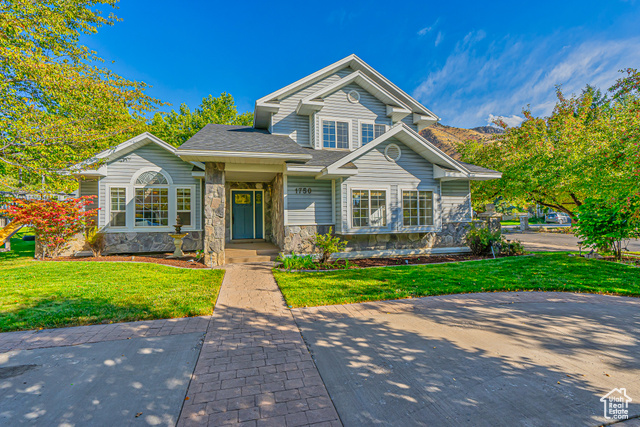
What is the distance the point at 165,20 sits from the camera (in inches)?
501

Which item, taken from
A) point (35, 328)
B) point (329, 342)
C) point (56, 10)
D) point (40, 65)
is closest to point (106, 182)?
point (40, 65)

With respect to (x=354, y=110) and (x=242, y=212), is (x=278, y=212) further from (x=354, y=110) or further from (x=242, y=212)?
(x=354, y=110)

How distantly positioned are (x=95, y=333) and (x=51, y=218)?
792cm

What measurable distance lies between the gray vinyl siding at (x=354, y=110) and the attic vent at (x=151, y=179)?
6.81m

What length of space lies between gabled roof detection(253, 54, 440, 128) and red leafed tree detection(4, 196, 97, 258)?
24.6ft

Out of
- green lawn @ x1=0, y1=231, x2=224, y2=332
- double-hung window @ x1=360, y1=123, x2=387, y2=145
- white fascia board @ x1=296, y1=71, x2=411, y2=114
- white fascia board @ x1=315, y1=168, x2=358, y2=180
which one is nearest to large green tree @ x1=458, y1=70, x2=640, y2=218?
white fascia board @ x1=296, y1=71, x2=411, y2=114

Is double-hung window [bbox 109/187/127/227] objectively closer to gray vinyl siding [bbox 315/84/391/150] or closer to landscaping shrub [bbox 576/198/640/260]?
gray vinyl siding [bbox 315/84/391/150]

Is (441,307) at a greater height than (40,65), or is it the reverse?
(40,65)

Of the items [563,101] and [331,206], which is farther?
[563,101]

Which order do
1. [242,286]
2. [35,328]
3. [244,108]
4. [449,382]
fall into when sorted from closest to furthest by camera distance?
[449,382], [35,328], [242,286], [244,108]

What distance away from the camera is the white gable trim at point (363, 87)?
1059 centimetres

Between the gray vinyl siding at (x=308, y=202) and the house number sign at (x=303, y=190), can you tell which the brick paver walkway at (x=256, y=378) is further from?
the house number sign at (x=303, y=190)

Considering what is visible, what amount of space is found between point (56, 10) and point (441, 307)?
49.8 ft

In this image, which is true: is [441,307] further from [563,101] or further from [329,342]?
[563,101]
